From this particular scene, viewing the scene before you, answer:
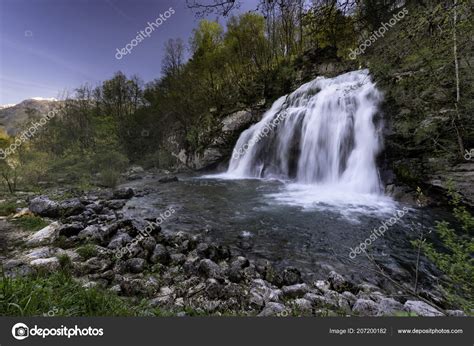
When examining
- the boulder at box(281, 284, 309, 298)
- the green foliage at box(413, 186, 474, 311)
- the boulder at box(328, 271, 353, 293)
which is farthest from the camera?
the boulder at box(328, 271, 353, 293)

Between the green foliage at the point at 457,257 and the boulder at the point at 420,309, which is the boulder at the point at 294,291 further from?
the green foliage at the point at 457,257

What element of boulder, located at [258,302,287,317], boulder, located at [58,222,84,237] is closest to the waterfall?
boulder, located at [258,302,287,317]

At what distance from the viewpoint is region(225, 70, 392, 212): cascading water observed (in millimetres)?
8703

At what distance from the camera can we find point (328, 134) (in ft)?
35.7

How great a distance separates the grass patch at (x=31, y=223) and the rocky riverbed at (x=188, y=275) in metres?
0.25

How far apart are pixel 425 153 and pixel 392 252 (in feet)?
15.8

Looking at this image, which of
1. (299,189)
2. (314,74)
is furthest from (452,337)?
(314,74)

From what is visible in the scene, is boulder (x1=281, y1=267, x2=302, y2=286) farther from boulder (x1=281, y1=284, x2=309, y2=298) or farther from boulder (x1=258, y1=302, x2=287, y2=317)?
boulder (x1=258, y1=302, x2=287, y2=317)

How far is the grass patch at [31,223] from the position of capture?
4.98 m

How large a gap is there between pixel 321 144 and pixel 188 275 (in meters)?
9.78

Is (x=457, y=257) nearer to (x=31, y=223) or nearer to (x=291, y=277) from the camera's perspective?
(x=291, y=277)

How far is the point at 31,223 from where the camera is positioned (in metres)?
5.22

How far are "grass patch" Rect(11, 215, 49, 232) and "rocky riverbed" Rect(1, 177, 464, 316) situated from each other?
0.25 m

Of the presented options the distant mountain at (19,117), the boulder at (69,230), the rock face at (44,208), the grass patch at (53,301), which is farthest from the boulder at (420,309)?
the distant mountain at (19,117)
